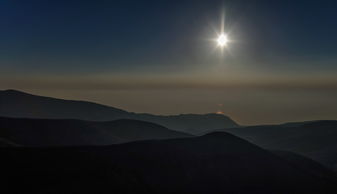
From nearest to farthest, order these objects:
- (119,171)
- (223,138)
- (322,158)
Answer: (119,171)
(223,138)
(322,158)

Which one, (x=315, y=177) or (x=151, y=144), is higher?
(x=151, y=144)

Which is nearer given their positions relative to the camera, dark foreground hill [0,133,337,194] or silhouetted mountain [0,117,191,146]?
dark foreground hill [0,133,337,194]

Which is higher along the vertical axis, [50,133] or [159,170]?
[50,133]

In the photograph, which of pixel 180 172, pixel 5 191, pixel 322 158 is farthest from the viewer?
pixel 322 158

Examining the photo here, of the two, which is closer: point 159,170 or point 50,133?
point 159,170

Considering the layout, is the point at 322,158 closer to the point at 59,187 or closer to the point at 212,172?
the point at 212,172

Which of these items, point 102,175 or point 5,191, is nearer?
point 5,191

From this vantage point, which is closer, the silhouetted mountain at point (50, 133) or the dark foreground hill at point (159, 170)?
the dark foreground hill at point (159, 170)

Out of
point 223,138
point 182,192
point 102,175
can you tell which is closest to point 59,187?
point 102,175
